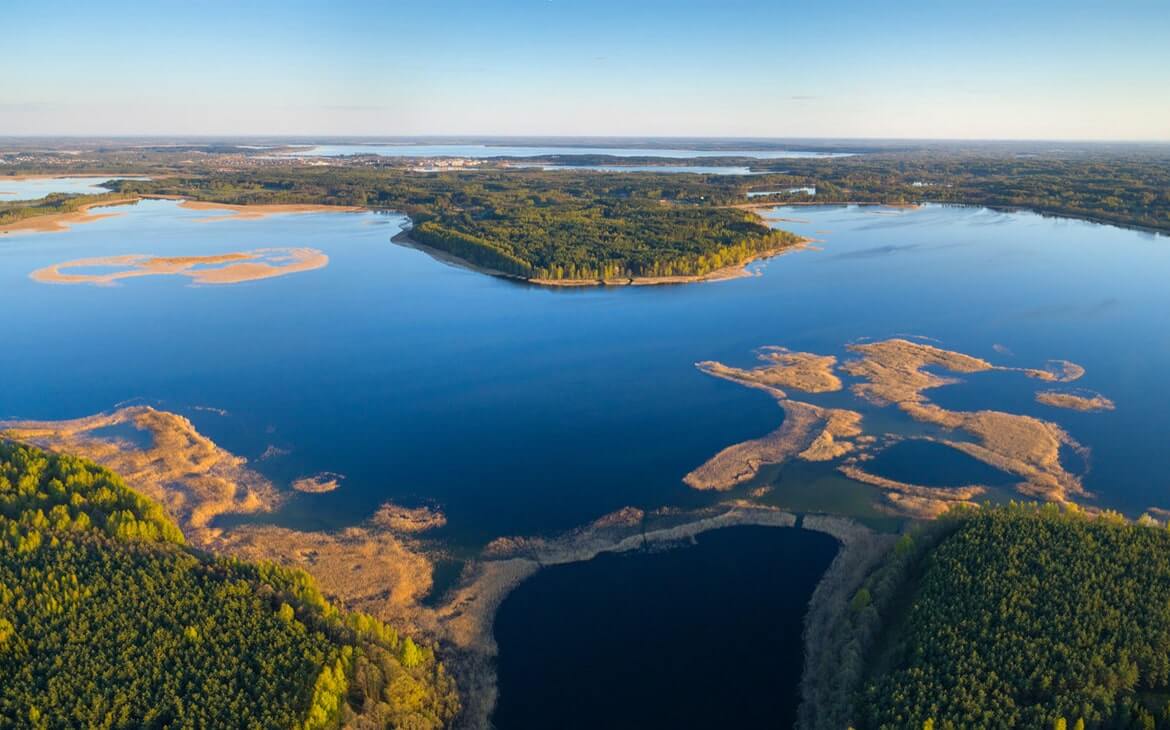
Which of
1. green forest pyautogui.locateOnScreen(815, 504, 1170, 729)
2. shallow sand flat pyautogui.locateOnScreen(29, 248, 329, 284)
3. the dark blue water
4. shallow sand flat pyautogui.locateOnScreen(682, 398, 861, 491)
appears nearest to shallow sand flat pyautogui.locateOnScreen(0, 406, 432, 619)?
the dark blue water

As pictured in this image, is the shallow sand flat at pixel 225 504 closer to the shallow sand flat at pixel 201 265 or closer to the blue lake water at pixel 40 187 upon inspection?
the shallow sand flat at pixel 201 265

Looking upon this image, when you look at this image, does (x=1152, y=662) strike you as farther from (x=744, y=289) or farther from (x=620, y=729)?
(x=744, y=289)

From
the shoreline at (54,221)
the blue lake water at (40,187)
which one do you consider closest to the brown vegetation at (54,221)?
the shoreline at (54,221)

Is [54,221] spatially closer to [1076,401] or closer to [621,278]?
[621,278]

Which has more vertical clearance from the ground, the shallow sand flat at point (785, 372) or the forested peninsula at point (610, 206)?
the forested peninsula at point (610, 206)

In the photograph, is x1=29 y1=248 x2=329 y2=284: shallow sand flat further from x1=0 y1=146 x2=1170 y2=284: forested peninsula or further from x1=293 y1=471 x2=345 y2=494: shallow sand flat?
x1=293 y1=471 x2=345 y2=494: shallow sand flat

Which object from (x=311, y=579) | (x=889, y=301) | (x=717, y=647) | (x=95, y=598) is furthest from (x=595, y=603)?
(x=889, y=301)

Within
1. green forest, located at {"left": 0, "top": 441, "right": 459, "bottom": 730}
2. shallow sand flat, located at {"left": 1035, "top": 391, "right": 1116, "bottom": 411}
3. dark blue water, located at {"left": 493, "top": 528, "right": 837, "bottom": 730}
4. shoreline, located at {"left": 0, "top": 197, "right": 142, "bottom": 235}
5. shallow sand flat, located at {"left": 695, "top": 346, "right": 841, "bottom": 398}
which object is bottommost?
dark blue water, located at {"left": 493, "top": 528, "right": 837, "bottom": 730}
